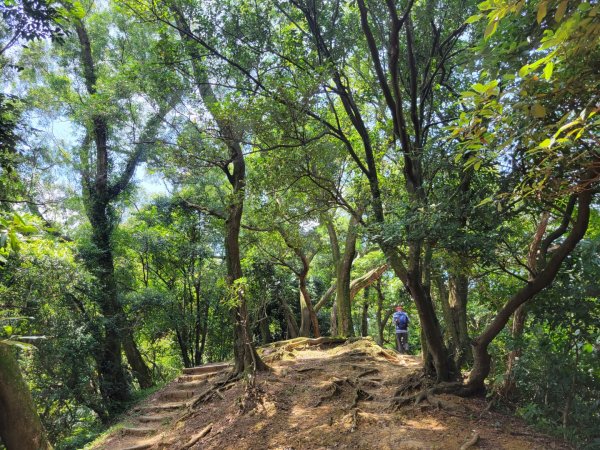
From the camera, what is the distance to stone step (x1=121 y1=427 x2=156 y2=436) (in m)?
7.46

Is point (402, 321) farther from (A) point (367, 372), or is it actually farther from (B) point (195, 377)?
(B) point (195, 377)

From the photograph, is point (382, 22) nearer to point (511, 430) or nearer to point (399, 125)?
point (399, 125)

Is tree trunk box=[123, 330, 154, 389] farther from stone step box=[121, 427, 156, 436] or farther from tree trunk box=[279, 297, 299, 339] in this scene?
tree trunk box=[279, 297, 299, 339]

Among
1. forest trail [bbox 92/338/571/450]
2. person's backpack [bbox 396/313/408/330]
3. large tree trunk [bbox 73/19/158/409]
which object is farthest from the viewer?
person's backpack [bbox 396/313/408/330]

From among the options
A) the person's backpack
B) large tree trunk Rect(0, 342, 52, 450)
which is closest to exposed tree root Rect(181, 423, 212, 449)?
large tree trunk Rect(0, 342, 52, 450)

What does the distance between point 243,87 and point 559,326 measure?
578 centimetres

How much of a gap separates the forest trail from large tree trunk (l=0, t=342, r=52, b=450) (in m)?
1.99

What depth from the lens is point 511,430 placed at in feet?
15.5

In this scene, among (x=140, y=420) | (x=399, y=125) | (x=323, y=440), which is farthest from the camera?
(x=140, y=420)

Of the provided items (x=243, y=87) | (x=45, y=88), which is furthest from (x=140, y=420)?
(x=45, y=88)

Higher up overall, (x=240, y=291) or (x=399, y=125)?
(x=399, y=125)

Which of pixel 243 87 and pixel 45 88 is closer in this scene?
pixel 243 87

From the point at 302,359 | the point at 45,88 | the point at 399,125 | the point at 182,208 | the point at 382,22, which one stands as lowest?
the point at 302,359

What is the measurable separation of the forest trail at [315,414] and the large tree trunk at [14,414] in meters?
1.99
